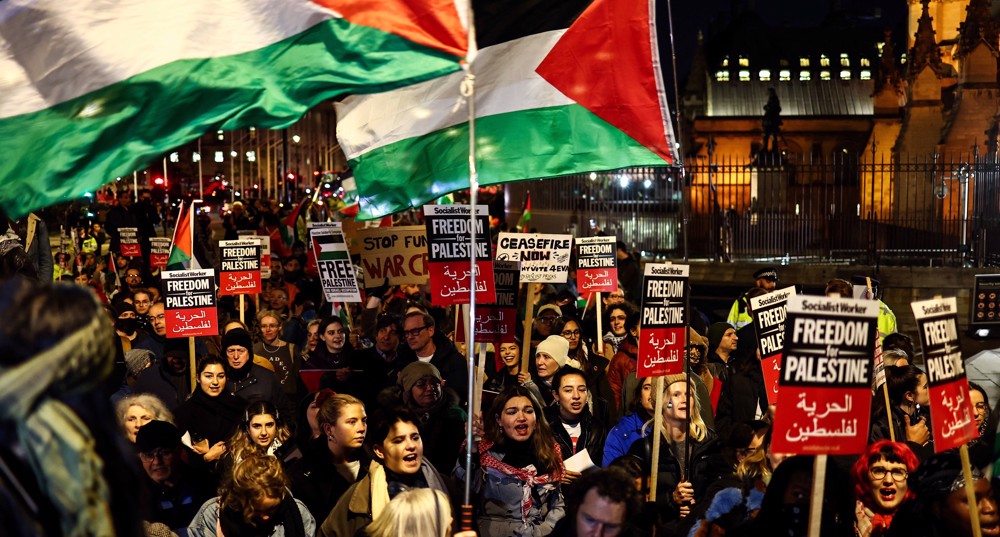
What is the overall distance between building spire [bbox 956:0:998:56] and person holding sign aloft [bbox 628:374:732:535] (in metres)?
27.6

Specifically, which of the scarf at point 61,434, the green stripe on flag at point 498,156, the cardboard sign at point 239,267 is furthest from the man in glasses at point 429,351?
the scarf at point 61,434

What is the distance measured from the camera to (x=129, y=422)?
7.68 metres

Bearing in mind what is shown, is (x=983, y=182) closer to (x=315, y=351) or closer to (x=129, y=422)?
(x=315, y=351)

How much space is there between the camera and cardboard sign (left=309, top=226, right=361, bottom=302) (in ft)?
44.2

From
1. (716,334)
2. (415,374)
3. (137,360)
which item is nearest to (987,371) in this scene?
(716,334)

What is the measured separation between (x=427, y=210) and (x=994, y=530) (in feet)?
Answer: 15.8

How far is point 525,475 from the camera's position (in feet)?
22.6

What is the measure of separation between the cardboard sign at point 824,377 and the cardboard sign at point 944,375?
674mm

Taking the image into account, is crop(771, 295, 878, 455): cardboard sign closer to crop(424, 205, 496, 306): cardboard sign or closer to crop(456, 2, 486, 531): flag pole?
crop(456, 2, 486, 531): flag pole

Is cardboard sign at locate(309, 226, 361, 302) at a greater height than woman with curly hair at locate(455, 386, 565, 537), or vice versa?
cardboard sign at locate(309, 226, 361, 302)

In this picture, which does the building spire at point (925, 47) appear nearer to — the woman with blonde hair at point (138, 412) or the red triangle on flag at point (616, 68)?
the red triangle on flag at point (616, 68)

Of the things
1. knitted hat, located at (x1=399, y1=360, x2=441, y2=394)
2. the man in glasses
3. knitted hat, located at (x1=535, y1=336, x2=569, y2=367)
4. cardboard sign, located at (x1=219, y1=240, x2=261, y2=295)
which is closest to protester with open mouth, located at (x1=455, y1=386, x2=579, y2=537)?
knitted hat, located at (x1=399, y1=360, x2=441, y2=394)

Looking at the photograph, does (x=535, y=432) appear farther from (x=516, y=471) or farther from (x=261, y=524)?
(x=261, y=524)

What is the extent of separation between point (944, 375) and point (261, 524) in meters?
3.41
